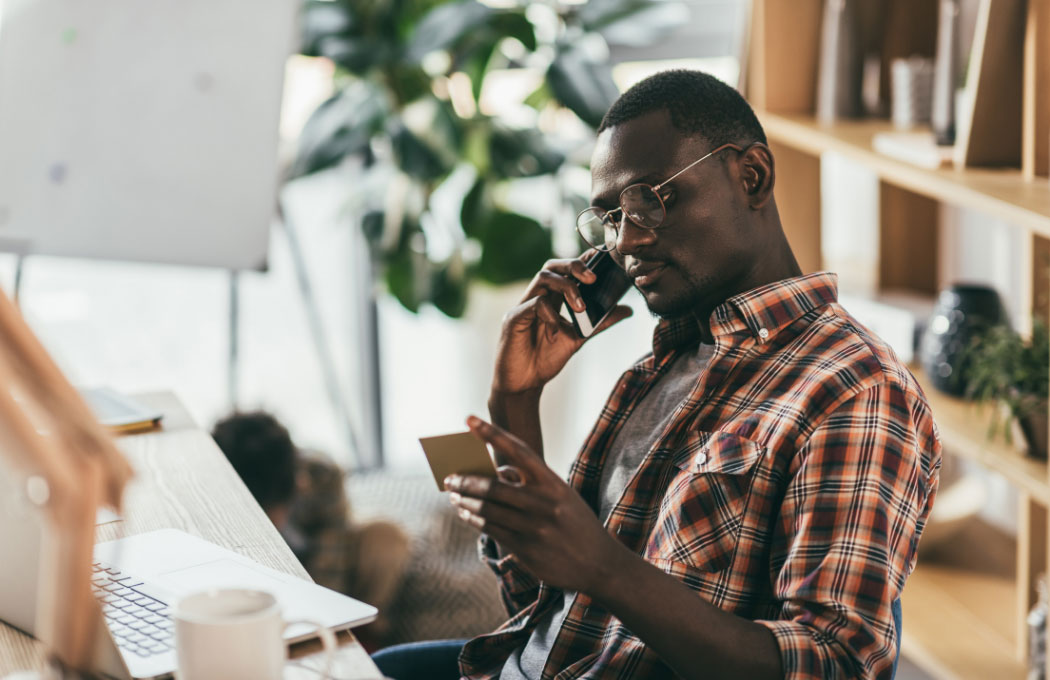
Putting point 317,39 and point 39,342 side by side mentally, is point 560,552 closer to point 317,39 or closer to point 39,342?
point 39,342

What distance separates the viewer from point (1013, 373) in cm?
201

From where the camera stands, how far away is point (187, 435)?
1705 mm

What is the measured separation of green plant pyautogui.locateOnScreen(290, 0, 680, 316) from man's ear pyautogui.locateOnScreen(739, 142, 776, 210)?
161 cm

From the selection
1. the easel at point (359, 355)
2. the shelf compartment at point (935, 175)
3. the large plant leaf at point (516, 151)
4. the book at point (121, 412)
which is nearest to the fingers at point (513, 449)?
the book at point (121, 412)

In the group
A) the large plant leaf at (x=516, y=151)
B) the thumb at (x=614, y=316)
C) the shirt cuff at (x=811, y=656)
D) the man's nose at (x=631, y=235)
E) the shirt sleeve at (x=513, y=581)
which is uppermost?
the large plant leaf at (x=516, y=151)

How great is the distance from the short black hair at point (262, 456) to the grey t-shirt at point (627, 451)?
103cm

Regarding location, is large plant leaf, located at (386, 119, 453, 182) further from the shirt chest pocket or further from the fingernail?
the fingernail

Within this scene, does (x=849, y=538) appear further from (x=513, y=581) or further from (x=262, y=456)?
(x=262, y=456)

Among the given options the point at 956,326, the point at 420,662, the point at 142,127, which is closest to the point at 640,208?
the point at 420,662

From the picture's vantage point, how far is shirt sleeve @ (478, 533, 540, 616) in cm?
144

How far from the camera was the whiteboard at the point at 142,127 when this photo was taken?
93.0 inches

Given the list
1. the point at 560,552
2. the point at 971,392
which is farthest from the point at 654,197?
the point at 971,392

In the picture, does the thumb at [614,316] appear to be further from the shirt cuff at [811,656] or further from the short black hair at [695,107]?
the shirt cuff at [811,656]

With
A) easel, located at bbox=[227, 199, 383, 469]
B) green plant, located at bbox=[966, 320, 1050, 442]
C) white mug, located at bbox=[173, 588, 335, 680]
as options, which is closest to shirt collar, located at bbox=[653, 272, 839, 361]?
white mug, located at bbox=[173, 588, 335, 680]
